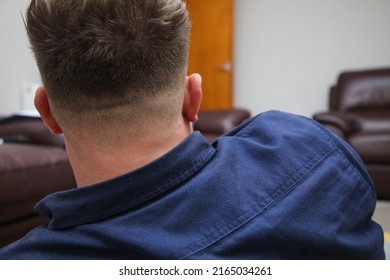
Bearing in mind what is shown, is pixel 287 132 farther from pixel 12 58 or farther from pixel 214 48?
pixel 214 48

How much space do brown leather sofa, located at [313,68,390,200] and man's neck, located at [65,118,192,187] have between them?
2.00 m

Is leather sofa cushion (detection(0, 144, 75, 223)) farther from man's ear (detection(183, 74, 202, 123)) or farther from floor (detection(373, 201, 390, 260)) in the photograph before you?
floor (detection(373, 201, 390, 260))

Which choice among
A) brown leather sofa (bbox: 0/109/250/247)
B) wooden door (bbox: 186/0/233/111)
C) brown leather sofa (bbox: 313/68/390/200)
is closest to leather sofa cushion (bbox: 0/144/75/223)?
brown leather sofa (bbox: 0/109/250/247)

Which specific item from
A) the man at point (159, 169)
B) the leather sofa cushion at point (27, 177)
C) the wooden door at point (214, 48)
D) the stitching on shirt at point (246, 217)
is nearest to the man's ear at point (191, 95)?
the man at point (159, 169)

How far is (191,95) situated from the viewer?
502 millimetres

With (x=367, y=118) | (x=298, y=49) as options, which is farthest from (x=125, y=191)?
(x=298, y=49)

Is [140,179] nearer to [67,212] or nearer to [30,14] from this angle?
[67,212]

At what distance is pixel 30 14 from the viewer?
440 millimetres

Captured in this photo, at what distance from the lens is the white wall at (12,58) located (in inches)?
111

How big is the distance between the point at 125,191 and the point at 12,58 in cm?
292

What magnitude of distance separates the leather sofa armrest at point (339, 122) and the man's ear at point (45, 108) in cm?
211

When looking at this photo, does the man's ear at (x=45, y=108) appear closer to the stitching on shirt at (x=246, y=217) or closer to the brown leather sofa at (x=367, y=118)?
the stitching on shirt at (x=246, y=217)
